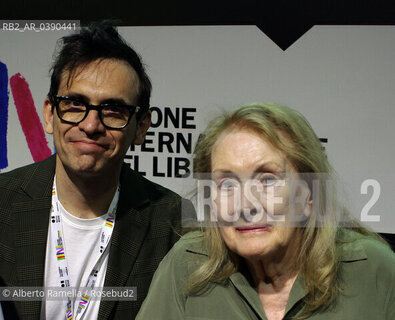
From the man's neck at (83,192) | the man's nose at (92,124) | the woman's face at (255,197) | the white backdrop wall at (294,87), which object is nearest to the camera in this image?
the woman's face at (255,197)

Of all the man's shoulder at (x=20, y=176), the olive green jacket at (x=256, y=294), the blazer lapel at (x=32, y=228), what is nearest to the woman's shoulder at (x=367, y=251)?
the olive green jacket at (x=256, y=294)

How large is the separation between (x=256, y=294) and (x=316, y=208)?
12.1 inches

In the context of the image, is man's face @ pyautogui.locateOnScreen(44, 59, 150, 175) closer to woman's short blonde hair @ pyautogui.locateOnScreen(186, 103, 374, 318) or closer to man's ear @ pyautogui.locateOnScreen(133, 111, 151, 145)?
man's ear @ pyautogui.locateOnScreen(133, 111, 151, 145)

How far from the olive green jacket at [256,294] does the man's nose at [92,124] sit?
51 centimetres

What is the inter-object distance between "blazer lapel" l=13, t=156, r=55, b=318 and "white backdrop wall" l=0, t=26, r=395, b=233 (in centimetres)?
57

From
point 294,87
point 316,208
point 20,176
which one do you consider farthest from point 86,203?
point 294,87

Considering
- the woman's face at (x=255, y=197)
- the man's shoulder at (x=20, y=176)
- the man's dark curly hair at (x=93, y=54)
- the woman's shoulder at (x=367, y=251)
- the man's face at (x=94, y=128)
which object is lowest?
the woman's shoulder at (x=367, y=251)

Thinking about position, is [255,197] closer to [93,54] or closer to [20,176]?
[93,54]

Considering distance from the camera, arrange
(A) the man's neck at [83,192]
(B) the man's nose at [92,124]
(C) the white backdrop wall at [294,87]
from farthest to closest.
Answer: (C) the white backdrop wall at [294,87] < (A) the man's neck at [83,192] < (B) the man's nose at [92,124]

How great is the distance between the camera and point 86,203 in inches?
73.1

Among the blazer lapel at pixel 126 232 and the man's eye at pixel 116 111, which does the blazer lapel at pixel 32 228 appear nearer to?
the blazer lapel at pixel 126 232

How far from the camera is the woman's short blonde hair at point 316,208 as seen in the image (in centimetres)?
138

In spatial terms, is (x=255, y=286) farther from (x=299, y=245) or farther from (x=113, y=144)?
(x=113, y=144)

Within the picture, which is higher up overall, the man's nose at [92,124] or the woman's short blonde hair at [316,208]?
the man's nose at [92,124]
